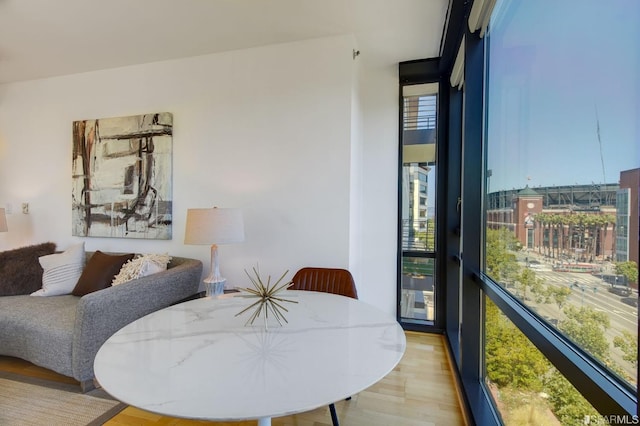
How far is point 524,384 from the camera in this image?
1.32 meters

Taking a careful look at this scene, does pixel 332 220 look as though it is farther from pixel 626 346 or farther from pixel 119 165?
pixel 119 165

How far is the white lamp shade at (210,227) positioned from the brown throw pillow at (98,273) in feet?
3.37

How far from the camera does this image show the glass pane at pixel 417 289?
312 centimetres

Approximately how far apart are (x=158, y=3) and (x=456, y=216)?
117 inches

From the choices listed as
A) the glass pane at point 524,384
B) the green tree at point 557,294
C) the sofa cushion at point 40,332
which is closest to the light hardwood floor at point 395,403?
the sofa cushion at point 40,332

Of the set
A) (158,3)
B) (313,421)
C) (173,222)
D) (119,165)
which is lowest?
(313,421)

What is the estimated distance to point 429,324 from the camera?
3.10 meters

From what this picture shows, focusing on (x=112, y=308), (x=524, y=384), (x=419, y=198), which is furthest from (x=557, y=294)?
(x=112, y=308)

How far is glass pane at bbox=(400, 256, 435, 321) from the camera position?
10.2 ft

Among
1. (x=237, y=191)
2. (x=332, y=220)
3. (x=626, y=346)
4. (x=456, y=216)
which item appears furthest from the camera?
(x=456, y=216)

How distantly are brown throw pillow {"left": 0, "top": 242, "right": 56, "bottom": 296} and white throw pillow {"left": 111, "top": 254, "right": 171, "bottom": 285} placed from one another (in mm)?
974

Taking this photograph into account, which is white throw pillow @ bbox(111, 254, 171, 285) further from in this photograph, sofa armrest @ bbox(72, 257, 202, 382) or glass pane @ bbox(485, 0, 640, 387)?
glass pane @ bbox(485, 0, 640, 387)

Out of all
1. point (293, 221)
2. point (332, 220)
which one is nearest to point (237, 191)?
point (293, 221)

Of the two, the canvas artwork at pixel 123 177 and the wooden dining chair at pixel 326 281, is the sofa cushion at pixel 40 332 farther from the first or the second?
the wooden dining chair at pixel 326 281
